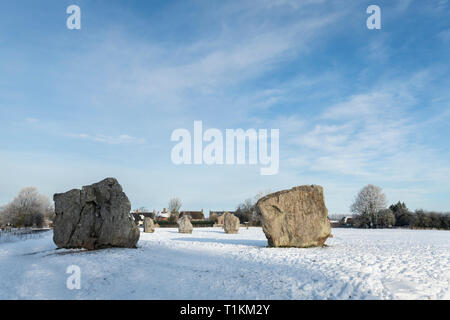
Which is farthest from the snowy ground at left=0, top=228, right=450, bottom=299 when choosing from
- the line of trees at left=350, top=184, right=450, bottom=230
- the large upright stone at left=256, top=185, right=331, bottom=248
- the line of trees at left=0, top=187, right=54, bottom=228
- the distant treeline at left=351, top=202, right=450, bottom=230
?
the line of trees at left=0, top=187, right=54, bottom=228

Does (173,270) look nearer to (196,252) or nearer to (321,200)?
(196,252)

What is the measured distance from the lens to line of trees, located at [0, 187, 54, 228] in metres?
64.4

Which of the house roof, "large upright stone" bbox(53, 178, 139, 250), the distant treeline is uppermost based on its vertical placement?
"large upright stone" bbox(53, 178, 139, 250)

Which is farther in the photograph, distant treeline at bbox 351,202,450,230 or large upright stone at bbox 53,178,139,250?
distant treeline at bbox 351,202,450,230

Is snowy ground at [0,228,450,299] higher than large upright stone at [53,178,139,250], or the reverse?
large upright stone at [53,178,139,250]

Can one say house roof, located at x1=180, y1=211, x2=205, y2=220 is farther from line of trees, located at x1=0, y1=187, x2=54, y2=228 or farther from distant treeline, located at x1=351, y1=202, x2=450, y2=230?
distant treeline, located at x1=351, y1=202, x2=450, y2=230

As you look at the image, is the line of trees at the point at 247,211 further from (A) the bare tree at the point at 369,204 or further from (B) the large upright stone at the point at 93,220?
(B) the large upright stone at the point at 93,220

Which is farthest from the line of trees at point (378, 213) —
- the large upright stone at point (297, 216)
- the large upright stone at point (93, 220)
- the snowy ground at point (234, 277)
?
the large upright stone at point (93, 220)

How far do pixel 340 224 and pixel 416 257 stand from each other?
171ft

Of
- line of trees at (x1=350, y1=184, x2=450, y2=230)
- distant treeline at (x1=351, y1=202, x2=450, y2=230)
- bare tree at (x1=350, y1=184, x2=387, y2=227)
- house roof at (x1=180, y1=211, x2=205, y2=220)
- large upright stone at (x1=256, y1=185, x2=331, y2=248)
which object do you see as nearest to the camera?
large upright stone at (x1=256, y1=185, x2=331, y2=248)

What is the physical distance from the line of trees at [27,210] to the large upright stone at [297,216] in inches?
2502


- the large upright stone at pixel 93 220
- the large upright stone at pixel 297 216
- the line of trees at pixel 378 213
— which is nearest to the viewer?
the large upright stone at pixel 93 220

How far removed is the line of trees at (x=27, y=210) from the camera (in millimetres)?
64438
